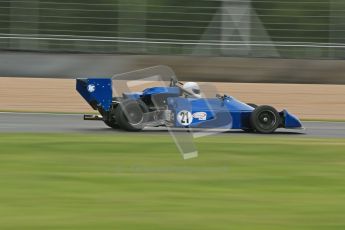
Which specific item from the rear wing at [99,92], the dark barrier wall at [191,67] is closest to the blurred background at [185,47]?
the dark barrier wall at [191,67]

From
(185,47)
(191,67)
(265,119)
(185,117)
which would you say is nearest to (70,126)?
(185,117)

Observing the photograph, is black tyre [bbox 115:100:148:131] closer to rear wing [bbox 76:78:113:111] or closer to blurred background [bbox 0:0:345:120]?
rear wing [bbox 76:78:113:111]

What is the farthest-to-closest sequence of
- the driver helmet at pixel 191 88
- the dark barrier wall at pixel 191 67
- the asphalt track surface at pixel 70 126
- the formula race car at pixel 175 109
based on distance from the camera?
the dark barrier wall at pixel 191 67 < the asphalt track surface at pixel 70 126 < the driver helmet at pixel 191 88 < the formula race car at pixel 175 109

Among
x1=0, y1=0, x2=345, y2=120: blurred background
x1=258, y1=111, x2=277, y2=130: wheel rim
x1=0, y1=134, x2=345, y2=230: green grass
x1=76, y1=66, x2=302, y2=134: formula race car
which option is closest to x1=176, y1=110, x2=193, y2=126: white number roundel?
x1=76, y1=66, x2=302, y2=134: formula race car

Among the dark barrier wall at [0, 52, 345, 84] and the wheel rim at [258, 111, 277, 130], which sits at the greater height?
the dark barrier wall at [0, 52, 345, 84]

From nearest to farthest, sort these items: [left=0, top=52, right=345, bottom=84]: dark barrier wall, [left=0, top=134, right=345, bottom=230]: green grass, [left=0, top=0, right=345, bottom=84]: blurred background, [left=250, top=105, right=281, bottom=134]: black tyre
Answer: [left=0, top=134, right=345, bottom=230]: green grass → [left=250, top=105, right=281, bottom=134]: black tyre → [left=0, top=52, right=345, bottom=84]: dark barrier wall → [left=0, top=0, right=345, bottom=84]: blurred background

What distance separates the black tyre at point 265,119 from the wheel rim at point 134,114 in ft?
6.44

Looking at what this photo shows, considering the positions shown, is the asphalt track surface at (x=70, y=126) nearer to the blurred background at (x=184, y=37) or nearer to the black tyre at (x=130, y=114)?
the black tyre at (x=130, y=114)

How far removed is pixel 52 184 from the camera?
8.69 meters

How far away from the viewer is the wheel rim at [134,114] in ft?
47.2

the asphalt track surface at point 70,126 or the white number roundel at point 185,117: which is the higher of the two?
the white number roundel at point 185,117

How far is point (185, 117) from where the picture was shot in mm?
14320

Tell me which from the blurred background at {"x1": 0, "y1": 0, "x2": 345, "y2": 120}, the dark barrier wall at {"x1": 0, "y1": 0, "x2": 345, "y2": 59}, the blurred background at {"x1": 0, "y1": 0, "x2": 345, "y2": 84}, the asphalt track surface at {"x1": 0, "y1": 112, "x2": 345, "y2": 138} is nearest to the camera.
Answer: the asphalt track surface at {"x1": 0, "y1": 112, "x2": 345, "y2": 138}

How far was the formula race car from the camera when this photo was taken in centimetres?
1432
